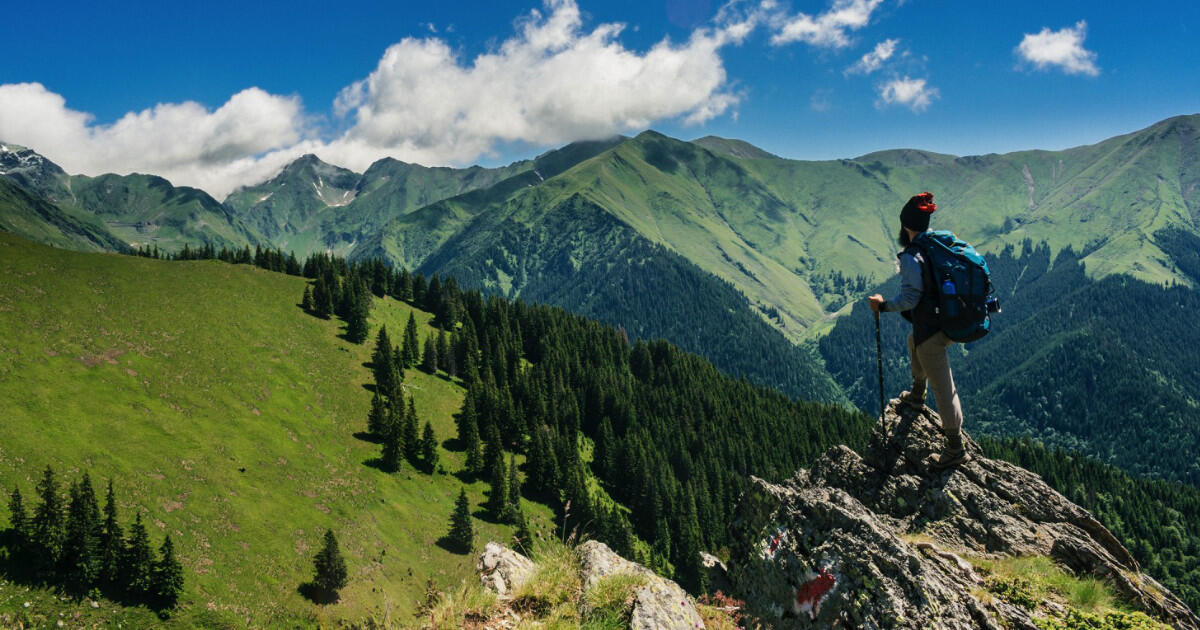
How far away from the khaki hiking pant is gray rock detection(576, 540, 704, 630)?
19.6ft

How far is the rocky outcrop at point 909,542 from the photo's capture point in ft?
24.6

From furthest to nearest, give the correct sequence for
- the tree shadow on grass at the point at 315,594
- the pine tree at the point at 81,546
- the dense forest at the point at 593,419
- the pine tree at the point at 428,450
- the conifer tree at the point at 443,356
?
the conifer tree at the point at 443,356, the dense forest at the point at 593,419, the pine tree at the point at 428,450, the tree shadow on grass at the point at 315,594, the pine tree at the point at 81,546

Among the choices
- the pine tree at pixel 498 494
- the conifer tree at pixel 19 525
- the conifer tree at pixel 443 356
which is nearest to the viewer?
the conifer tree at pixel 19 525

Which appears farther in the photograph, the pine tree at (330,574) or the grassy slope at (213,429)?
the pine tree at (330,574)

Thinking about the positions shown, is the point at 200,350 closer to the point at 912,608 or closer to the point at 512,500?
the point at 512,500

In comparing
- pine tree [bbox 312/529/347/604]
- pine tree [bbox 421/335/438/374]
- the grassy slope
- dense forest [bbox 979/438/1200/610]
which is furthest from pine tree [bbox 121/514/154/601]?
dense forest [bbox 979/438/1200/610]

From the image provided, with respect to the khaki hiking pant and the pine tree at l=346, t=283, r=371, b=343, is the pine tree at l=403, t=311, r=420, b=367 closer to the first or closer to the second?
the pine tree at l=346, t=283, r=371, b=343

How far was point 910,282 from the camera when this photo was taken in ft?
33.5

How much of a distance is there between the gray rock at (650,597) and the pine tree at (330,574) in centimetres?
5482

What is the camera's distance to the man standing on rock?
10234 mm

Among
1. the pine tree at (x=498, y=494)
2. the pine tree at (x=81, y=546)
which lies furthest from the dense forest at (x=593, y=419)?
the pine tree at (x=81, y=546)

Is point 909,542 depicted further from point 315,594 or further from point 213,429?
point 213,429

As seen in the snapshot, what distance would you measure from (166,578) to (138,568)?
2232 millimetres

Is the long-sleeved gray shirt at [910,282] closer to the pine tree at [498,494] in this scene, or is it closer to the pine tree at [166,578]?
the pine tree at [166,578]
